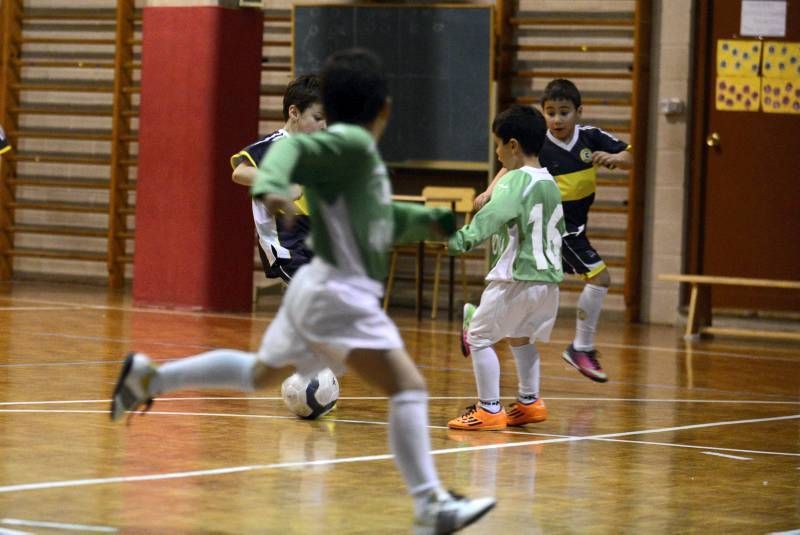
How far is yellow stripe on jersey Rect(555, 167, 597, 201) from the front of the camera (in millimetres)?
7418

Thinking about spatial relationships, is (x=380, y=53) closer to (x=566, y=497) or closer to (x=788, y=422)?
(x=788, y=422)

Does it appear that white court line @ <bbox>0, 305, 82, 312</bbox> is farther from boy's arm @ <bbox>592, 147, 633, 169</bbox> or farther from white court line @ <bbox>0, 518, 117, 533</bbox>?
white court line @ <bbox>0, 518, 117, 533</bbox>

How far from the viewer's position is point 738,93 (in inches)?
437

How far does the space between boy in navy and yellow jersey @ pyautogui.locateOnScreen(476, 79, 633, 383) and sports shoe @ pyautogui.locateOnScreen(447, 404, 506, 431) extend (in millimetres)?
1748

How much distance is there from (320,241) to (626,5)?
8.69 metres

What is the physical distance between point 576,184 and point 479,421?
2.35m

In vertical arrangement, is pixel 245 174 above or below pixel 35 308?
above

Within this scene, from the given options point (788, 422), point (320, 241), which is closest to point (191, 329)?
point (788, 422)

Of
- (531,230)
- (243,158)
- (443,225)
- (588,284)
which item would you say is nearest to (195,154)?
(588,284)

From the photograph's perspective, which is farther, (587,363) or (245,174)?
(587,363)

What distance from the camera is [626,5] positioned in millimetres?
11641

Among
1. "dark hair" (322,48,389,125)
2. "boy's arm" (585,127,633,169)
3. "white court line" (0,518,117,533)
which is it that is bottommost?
"white court line" (0,518,117,533)

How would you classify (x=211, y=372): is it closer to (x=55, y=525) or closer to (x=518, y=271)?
(x=55, y=525)

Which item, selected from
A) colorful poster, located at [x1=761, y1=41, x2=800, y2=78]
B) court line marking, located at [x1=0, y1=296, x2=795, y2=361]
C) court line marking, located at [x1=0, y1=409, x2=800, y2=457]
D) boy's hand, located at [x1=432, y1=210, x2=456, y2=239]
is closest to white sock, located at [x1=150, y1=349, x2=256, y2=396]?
boy's hand, located at [x1=432, y1=210, x2=456, y2=239]
